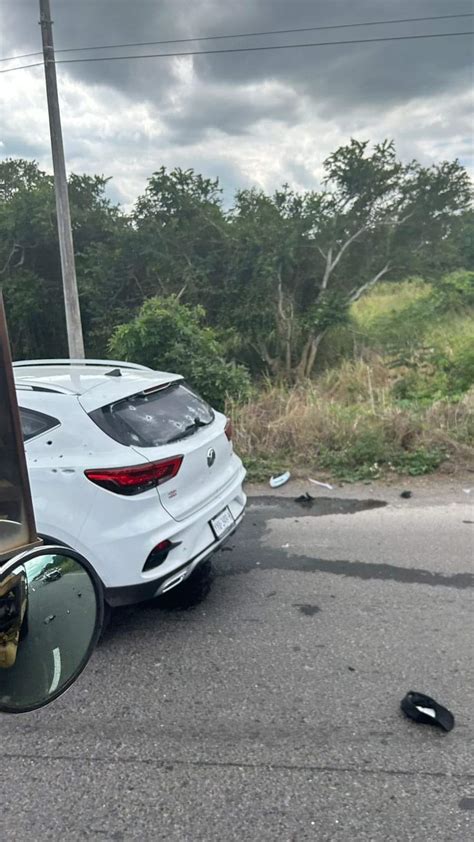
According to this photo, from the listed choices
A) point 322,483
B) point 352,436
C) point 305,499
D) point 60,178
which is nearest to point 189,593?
point 305,499

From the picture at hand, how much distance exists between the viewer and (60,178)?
8.86 metres

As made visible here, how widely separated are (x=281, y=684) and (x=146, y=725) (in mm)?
682

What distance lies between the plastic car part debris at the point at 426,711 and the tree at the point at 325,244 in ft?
34.8

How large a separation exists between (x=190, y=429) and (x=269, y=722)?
175cm

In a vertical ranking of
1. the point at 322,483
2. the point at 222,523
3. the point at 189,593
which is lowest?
the point at 322,483

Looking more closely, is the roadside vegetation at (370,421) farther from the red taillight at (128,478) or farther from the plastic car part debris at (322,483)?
the red taillight at (128,478)

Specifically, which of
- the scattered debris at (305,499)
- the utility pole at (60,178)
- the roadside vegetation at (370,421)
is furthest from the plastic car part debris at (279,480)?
the utility pole at (60,178)

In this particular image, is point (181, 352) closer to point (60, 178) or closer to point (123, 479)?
point (60, 178)

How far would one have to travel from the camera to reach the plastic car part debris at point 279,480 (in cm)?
609

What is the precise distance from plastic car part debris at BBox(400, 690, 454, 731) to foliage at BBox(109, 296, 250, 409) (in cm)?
567

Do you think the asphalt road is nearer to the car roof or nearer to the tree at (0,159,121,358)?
the car roof

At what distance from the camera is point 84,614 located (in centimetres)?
147

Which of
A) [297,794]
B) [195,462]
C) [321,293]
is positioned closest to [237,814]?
[297,794]

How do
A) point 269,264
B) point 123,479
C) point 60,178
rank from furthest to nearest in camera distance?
point 269,264 → point 60,178 → point 123,479
